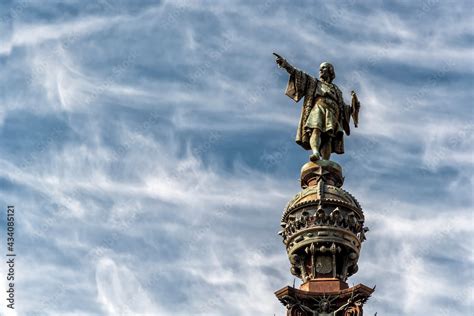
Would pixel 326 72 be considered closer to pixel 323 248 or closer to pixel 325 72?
pixel 325 72

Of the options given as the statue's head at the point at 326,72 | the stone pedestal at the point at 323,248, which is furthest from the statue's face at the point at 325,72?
the stone pedestal at the point at 323,248

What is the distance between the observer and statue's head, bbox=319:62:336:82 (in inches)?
1471

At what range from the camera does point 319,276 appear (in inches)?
1262

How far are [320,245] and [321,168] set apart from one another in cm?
349

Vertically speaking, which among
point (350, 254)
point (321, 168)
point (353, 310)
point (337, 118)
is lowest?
point (353, 310)

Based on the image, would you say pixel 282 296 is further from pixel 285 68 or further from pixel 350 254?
pixel 285 68

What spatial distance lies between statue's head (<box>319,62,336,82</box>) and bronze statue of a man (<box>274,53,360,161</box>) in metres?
0.09

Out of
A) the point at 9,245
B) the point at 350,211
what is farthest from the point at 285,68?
the point at 9,245

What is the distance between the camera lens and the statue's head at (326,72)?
3738cm

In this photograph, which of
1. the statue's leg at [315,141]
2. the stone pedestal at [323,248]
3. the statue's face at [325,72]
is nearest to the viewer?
the stone pedestal at [323,248]

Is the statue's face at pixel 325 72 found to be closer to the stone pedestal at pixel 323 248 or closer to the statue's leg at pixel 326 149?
the statue's leg at pixel 326 149

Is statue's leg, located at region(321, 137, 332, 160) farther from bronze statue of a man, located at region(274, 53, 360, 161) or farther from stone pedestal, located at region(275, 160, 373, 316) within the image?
stone pedestal, located at region(275, 160, 373, 316)

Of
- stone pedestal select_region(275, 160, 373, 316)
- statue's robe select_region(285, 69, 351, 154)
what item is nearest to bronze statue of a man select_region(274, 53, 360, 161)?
statue's robe select_region(285, 69, 351, 154)

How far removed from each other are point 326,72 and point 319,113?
1.99 m
